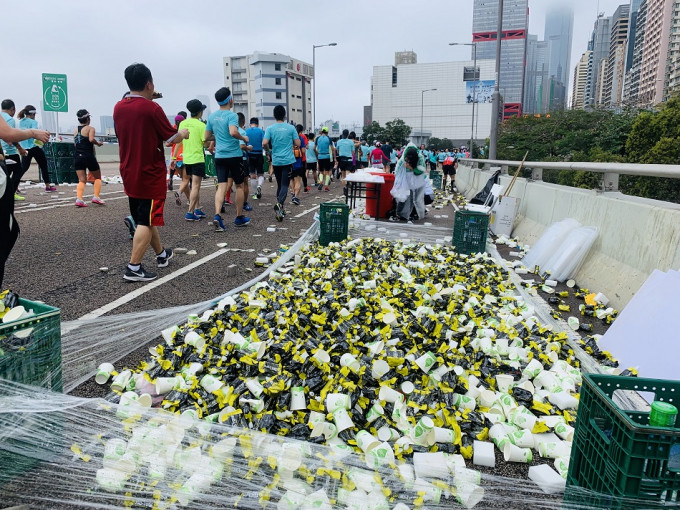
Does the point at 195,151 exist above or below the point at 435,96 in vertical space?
below

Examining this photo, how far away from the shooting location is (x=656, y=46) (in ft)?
416

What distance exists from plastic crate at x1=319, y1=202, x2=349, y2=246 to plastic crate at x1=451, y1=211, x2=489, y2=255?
5.17 ft

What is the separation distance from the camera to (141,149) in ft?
17.5

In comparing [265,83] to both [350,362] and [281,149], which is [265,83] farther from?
[350,362]

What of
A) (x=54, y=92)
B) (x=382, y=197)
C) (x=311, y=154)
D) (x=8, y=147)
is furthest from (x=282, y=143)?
(x=54, y=92)

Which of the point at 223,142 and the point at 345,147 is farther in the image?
the point at 345,147

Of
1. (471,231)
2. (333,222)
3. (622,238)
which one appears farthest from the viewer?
(333,222)

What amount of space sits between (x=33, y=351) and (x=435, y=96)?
5793 inches

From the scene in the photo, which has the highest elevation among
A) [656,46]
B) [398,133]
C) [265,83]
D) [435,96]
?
[656,46]

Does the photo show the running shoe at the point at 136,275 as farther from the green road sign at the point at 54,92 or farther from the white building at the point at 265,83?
the white building at the point at 265,83

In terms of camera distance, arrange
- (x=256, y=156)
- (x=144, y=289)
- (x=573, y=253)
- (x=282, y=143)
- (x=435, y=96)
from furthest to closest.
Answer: (x=435, y=96) < (x=256, y=156) < (x=282, y=143) < (x=573, y=253) < (x=144, y=289)

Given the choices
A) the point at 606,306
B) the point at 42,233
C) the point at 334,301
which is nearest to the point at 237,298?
the point at 334,301

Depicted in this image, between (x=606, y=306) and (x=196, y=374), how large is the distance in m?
3.79

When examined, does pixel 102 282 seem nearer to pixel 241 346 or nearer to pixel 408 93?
pixel 241 346
